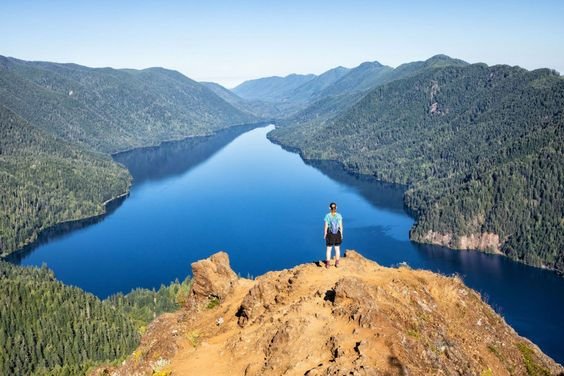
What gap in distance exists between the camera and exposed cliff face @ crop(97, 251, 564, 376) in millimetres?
32031

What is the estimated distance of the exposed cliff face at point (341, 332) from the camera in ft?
105

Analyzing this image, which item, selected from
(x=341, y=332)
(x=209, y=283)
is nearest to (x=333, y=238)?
(x=209, y=283)

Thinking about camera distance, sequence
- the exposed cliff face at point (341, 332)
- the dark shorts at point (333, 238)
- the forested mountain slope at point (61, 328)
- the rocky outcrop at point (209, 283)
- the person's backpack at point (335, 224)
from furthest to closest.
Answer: the forested mountain slope at point (61, 328), the rocky outcrop at point (209, 283), the person's backpack at point (335, 224), the dark shorts at point (333, 238), the exposed cliff face at point (341, 332)

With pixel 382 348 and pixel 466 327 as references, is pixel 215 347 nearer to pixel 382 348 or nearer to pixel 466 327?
pixel 382 348

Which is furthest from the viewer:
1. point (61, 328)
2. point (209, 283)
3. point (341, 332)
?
point (61, 328)

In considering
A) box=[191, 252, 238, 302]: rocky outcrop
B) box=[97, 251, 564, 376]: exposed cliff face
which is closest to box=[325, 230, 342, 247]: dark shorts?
box=[97, 251, 564, 376]: exposed cliff face

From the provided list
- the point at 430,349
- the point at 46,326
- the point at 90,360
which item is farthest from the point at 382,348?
the point at 46,326

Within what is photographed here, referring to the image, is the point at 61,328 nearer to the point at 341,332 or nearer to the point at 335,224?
the point at 335,224

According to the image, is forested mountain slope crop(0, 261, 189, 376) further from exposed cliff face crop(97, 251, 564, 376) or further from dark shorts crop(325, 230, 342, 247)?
exposed cliff face crop(97, 251, 564, 376)

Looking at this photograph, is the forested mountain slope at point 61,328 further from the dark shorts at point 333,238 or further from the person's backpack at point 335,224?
the person's backpack at point 335,224

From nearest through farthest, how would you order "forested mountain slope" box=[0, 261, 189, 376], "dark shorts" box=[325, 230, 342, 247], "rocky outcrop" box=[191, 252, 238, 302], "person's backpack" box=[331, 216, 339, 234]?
"dark shorts" box=[325, 230, 342, 247] < "person's backpack" box=[331, 216, 339, 234] < "rocky outcrop" box=[191, 252, 238, 302] < "forested mountain slope" box=[0, 261, 189, 376]

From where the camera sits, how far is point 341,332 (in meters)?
33.8

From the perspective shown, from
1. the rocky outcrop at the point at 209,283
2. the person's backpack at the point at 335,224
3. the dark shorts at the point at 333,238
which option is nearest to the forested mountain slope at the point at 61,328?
the rocky outcrop at the point at 209,283

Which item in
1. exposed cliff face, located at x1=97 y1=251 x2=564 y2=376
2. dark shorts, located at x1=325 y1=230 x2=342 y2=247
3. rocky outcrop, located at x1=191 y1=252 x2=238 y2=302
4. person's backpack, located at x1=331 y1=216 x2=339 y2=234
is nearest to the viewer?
exposed cliff face, located at x1=97 y1=251 x2=564 y2=376
